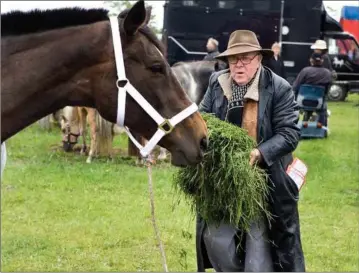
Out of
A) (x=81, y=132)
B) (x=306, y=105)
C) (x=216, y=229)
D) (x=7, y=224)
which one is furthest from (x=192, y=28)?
(x=216, y=229)

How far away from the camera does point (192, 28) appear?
60.6ft

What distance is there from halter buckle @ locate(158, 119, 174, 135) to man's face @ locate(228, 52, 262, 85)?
0.93 m

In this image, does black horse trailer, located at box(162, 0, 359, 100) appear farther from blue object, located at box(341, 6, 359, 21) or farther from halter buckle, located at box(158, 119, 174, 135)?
halter buckle, located at box(158, 119, 174, 135)

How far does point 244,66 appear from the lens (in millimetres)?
4070

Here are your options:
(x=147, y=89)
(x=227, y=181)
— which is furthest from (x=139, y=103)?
(x=227, y=181)

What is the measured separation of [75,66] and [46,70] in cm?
14

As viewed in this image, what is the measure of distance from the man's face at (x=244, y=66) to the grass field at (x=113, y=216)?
3.33ft

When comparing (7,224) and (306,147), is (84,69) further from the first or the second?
(306,147)

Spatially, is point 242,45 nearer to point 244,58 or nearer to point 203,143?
point 244,58

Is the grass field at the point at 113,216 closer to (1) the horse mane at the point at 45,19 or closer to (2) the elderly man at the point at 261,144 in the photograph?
(2) the elderly man at the point at 261,144

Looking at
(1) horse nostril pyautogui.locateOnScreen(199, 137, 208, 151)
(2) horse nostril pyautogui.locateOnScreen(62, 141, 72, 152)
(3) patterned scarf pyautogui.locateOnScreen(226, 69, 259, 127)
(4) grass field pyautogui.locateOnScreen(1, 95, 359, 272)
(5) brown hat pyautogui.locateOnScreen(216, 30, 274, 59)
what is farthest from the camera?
(2) horse nostril pyautogui.locateOnScreen(62, 141, 72, 152)

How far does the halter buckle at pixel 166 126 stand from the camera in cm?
331

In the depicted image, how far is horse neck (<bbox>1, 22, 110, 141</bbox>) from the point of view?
10.2 feet

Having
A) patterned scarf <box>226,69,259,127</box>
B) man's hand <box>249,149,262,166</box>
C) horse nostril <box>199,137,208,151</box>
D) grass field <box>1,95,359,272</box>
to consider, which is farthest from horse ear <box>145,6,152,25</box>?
grass field <box>1,95,359,272</box>
